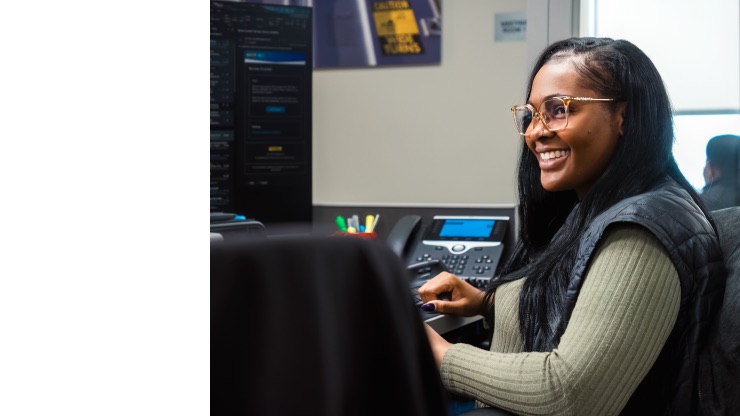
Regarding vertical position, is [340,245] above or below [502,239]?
above

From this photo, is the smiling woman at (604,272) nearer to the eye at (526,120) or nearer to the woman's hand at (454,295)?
the eye at (526,120)

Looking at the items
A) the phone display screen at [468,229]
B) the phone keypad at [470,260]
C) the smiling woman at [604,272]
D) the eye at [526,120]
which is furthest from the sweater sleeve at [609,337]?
the phone display screen at [468,229]

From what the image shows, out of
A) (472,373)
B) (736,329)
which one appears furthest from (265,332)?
(736,329)

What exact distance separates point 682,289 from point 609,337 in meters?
0.12

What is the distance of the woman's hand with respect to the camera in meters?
1.41

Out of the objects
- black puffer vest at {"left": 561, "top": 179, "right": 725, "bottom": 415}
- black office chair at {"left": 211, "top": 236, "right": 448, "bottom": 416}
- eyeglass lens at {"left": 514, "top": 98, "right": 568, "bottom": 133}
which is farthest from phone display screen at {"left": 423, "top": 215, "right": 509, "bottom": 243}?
black office chair at {"left": 211, "top": 236, "right": 448, "bottom": 416}

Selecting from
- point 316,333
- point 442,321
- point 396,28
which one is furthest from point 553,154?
point 396,28

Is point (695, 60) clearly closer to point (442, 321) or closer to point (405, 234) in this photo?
point (442, 321)

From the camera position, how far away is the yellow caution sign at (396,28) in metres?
2.35

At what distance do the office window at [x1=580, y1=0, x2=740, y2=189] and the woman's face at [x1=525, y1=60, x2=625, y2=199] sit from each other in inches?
17.5
